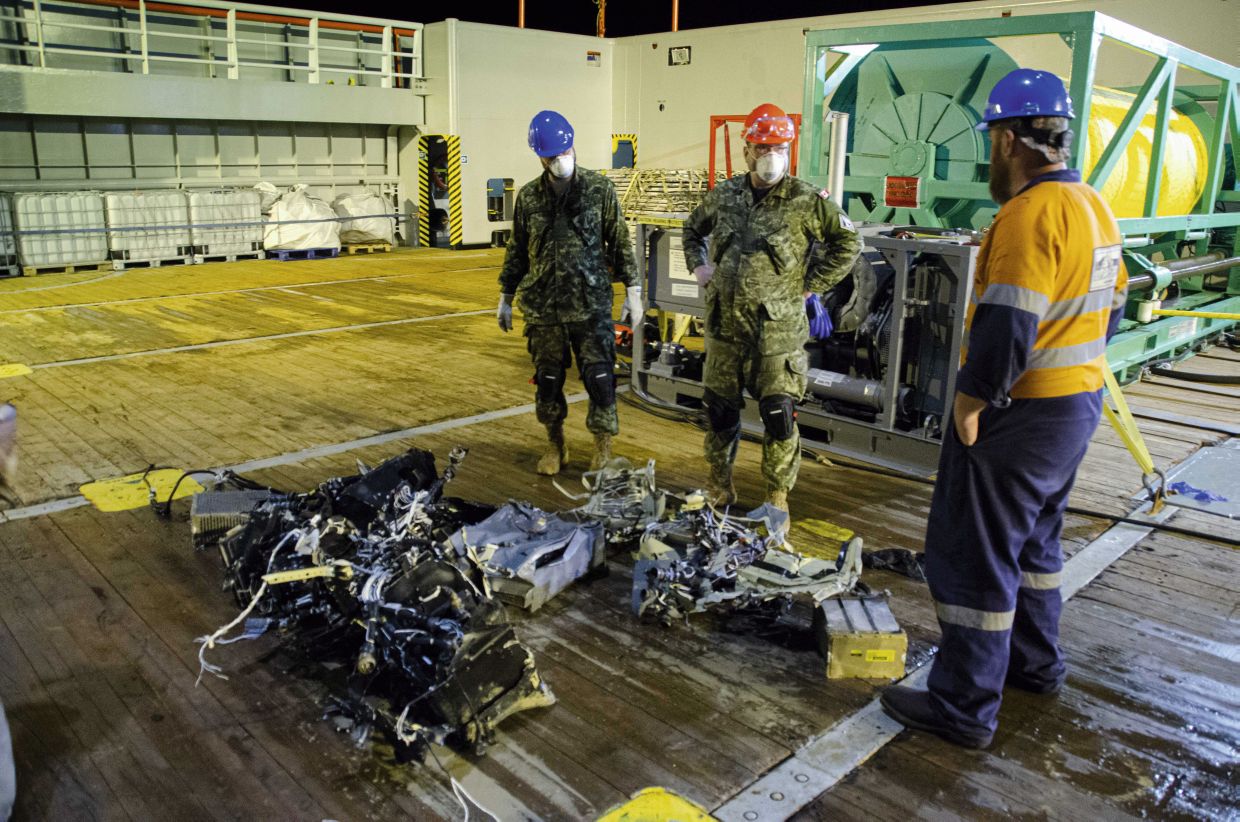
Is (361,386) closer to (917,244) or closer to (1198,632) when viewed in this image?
(917,244)

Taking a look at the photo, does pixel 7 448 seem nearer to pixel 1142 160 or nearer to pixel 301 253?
pixel 1142 160

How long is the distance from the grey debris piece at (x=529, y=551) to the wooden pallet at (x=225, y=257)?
13074 millimetres

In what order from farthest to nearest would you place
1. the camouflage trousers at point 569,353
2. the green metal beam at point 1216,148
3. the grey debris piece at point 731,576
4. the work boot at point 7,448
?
the green metal beam at point 1216,148 < the camouflage trousers at point 569,353 < the grey debris piece at point 731,576 < the work boot at point 7,448

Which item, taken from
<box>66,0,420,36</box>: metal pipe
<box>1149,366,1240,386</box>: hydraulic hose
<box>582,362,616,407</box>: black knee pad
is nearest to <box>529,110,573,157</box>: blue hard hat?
<box>582,362,616,407</box>: black knee pad

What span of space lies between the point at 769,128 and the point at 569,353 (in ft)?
6.16

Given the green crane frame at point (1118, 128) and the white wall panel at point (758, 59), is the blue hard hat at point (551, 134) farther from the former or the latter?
the white wall panel at point (758, 59)

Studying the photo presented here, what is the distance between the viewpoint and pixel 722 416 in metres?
5.16

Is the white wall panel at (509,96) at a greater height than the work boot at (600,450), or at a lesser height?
greater

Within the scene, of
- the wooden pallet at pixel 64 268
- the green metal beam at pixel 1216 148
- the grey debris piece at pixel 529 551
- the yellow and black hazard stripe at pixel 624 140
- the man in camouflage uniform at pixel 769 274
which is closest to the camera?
the grey debris piece at pixel 529 551

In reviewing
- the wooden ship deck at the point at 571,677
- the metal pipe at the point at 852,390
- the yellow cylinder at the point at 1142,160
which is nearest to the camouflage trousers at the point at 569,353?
the wooden ship deck at the point at 571,677

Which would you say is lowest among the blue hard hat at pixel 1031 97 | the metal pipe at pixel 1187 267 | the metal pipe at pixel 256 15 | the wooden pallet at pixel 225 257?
the wooden pallet at pixel 225 257

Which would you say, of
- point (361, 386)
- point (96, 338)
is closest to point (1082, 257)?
point (361, 386)

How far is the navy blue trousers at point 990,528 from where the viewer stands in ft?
9.53

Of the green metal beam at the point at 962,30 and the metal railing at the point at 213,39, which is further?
the metal railing at the point at 213,39
